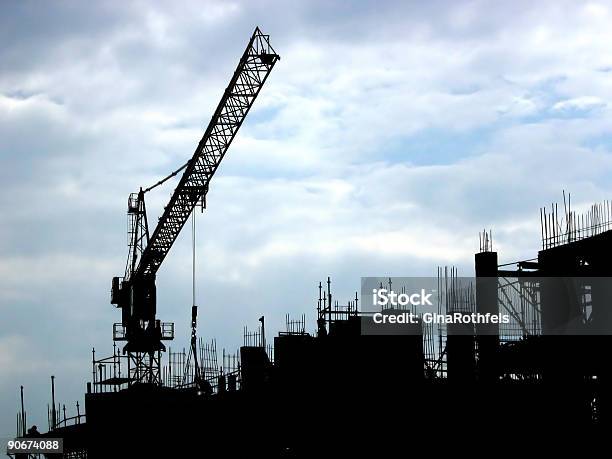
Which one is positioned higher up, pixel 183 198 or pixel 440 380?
pixel 183 198

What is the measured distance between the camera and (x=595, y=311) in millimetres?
41406

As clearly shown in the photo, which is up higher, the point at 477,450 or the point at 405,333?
the point at 405,333

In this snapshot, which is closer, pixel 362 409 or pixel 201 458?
pixel 362 409

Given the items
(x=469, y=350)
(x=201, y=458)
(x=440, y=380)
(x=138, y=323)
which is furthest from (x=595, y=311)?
(x=138, y=323)

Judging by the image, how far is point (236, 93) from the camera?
245 ft

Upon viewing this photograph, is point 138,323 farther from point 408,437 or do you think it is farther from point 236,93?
point 408,437

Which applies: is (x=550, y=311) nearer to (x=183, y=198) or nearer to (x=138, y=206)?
(x=183, y=198)

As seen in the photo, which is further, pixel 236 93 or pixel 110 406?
pixel 236 93

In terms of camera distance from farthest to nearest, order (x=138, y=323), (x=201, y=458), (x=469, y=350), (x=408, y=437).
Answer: (x=138, y=323) < (x=201, y=458) < (x=408, y=437) < (x=469, y=350)

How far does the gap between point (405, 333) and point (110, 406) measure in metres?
27.4

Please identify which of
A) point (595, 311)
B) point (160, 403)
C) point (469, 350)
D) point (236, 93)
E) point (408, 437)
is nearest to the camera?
point (595, 311)

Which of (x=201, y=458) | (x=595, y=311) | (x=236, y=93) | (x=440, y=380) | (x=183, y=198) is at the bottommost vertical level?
(x=201, y=458)

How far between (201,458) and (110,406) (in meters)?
12.6

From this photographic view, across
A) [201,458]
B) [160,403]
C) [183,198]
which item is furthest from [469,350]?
[183,198]
